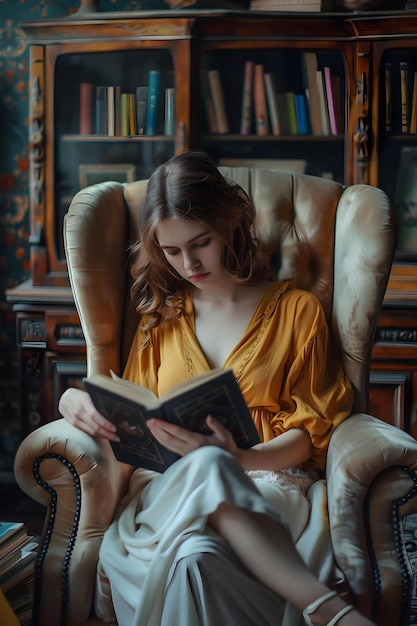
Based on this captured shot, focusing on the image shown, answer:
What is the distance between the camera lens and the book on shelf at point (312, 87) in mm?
2209

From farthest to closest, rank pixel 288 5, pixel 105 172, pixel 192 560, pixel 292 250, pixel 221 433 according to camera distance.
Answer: pixel 105 172, pixel 288 5, pixel 292 250, pixel 221 433, pixel 192 560

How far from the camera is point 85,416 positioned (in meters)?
1.51

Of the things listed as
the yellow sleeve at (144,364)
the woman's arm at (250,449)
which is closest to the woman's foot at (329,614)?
the woman's arm at (250,449)

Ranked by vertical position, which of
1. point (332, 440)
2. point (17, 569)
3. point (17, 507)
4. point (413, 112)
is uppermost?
point (413, 112)

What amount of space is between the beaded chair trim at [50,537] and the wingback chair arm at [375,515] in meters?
0.45

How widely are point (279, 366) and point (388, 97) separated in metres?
0.94

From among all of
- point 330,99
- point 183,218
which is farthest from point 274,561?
point 330,99

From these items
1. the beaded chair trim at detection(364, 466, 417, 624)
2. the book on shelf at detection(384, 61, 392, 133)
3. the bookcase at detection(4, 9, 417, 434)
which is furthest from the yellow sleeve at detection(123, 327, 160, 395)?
the book on shelf at detection(384, 61, 392, 133)

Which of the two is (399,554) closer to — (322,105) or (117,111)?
(322,105)

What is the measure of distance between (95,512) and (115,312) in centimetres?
45

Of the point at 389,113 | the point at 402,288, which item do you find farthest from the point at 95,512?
the point at 389,113

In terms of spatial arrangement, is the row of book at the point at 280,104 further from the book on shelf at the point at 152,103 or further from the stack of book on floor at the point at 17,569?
the stack of book on floor at the point at 17,569

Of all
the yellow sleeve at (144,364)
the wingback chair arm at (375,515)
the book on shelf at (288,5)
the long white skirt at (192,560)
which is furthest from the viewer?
the book on shelf at (288,5)

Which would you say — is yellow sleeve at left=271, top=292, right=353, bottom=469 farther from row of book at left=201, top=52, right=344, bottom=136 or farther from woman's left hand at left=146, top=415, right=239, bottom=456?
row of book at left=201, top=52, right=344, bottom=136
